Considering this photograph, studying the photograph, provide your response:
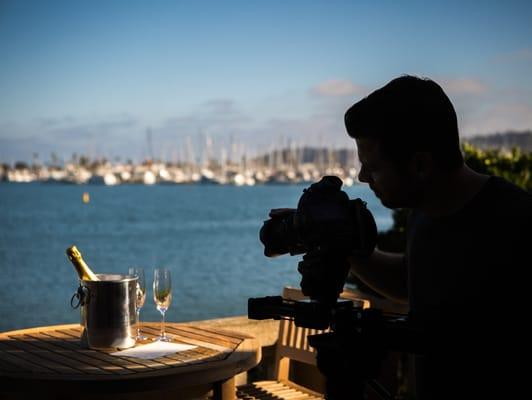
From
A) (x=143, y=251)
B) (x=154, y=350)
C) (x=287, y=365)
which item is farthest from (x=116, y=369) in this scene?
(x=143, y=251)

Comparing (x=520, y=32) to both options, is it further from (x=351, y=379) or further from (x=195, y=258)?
(x=351, y=379)

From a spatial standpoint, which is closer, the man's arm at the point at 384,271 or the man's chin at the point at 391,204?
the man's chin at the point at 391,204

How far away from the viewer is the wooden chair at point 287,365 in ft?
10.9

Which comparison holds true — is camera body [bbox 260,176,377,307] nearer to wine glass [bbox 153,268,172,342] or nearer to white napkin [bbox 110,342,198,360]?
white napkin [bbox 110,342,198,360]

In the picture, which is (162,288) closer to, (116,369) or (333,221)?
(116,369)

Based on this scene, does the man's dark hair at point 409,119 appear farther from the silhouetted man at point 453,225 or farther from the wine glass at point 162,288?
the wine glass at point 162,288

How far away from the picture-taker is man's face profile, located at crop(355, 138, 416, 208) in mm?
1222

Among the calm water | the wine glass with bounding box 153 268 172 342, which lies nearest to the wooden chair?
the wine glass with bounding box 153 268 172 342

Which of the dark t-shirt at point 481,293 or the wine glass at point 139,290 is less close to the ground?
the dark t-shirt at point 481,293

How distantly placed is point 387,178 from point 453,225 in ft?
0.48

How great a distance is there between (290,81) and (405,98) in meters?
60.3

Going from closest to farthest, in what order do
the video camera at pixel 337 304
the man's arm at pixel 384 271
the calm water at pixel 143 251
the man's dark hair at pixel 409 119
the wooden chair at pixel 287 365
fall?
the video camera at pixel 337 304 < the man's dark hair at pixel 409 119 < the man's arm at pixel 384 271 < the wooden chair at pixel 287 365 < the calm water at pixel 143 251

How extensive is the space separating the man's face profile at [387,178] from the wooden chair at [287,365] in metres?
2.12

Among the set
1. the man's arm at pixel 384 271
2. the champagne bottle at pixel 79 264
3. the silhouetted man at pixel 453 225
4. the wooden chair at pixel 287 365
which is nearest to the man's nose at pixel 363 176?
the silhouetted man at pixel 453 225
